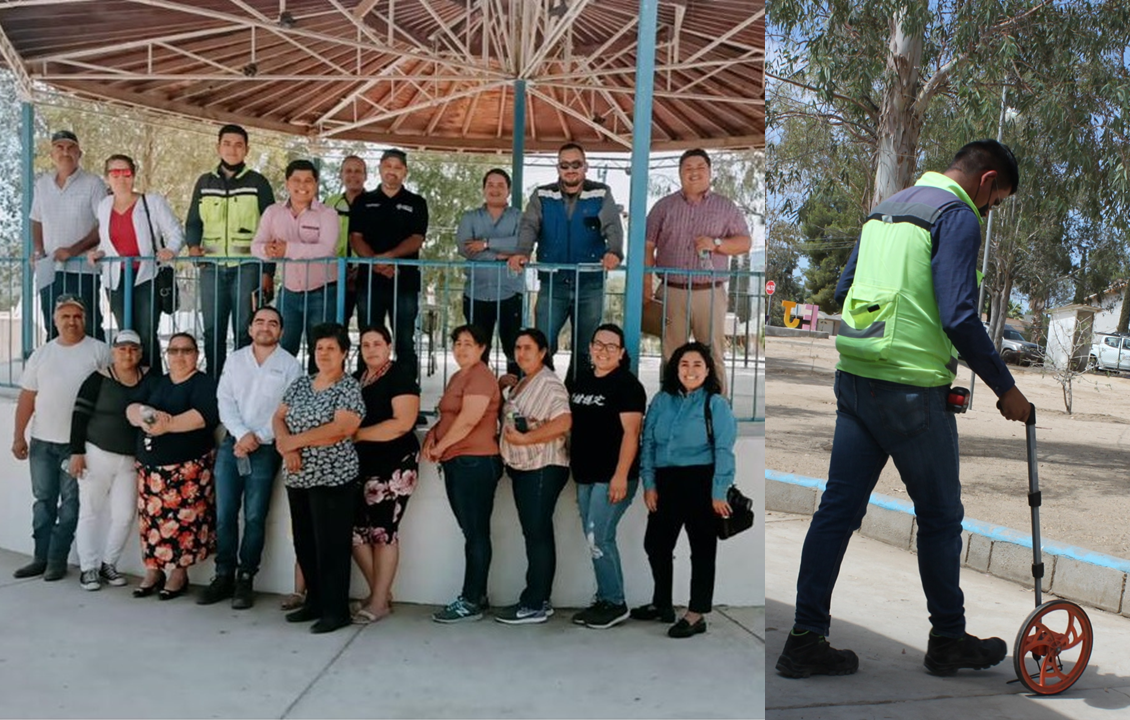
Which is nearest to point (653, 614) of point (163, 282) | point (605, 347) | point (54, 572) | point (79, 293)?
point (605, 347)

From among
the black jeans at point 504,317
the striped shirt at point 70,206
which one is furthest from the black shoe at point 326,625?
the striped shirt at point 70,206

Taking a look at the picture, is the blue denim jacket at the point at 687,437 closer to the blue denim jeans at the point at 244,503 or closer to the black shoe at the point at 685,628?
the black shoe at the point at 685,628

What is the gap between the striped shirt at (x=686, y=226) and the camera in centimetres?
526

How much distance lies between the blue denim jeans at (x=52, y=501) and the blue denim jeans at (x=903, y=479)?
13.1 ft

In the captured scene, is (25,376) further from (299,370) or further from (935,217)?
(935,217)

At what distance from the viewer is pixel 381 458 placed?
4730 mm

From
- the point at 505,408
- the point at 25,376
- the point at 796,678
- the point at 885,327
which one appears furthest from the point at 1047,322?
the point at 25,376

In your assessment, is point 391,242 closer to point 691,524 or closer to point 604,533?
point 604,533

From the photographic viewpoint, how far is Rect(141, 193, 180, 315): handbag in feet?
18.5

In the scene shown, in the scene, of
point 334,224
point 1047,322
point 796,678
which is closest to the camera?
point 796,678

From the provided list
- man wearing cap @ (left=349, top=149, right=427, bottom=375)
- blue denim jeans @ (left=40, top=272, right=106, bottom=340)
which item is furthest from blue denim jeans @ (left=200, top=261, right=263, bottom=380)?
blue denim jeans @ (left=40, top=272, right=106, bottom=340)

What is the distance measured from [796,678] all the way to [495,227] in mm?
3405

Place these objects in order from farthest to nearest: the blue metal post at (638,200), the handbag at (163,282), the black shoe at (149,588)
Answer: the handbag at (163,282) < the black shoe at (149,588) < the blue metal post at (638,200)

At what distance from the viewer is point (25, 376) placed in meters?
5.54
